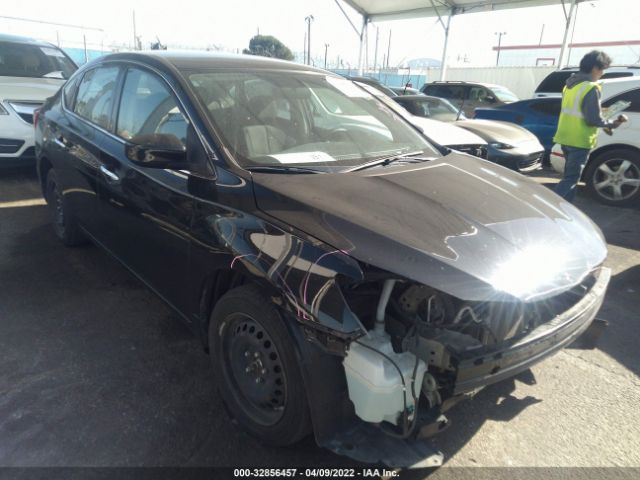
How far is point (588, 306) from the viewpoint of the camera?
7.18 ft

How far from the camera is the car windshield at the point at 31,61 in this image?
7.08m

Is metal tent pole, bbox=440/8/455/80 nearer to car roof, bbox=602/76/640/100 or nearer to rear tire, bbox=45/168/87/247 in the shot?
car roof, bbox=602/76/640/100

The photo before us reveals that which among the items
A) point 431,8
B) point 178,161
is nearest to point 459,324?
point 178,161

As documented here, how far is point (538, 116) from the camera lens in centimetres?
853

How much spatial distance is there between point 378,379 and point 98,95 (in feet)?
10.1

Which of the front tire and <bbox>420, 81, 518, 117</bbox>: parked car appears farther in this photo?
<bbox>420, 81, 518, 117</bbox>: parked car

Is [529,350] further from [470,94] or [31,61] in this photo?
[470,94]

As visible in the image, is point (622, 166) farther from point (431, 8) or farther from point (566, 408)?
point (431, 8)

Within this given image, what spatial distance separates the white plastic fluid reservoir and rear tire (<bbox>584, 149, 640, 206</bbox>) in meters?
6.14

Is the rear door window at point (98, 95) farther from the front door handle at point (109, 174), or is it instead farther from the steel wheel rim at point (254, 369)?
the steel wheel rim at point (254, 369)

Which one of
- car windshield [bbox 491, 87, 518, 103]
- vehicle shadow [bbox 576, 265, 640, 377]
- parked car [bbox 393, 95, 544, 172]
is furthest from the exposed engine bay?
car windshield [bbox 491, 87, 518, 103]

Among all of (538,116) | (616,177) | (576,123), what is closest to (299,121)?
(576,123)

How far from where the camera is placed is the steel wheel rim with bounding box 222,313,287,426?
2045 mm

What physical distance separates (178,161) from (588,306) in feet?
6.84
